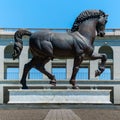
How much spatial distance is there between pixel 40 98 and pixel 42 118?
5367 millimetres

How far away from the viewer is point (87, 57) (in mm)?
17859

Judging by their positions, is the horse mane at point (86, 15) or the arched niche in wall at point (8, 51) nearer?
the horse mane at point (86, 15)

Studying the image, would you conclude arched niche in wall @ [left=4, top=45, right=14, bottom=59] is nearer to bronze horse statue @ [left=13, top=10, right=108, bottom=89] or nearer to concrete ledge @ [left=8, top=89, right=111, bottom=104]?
bronze horse statue @ [left=13, top=10, right=108, bottom=89]

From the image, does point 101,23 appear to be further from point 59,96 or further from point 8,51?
point 8,51

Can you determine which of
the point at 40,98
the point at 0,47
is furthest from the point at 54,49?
the point at 0,47

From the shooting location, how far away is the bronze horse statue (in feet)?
57.0

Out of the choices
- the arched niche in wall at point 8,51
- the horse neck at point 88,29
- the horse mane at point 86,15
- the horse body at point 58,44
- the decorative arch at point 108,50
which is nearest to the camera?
the horse body at point 58,44

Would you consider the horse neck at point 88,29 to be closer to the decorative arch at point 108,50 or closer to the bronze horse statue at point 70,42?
the bronze horse statue at point 70,42

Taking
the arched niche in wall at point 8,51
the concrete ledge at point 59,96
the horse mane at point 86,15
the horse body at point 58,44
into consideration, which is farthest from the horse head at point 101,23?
the arched niche in wall at point 8,51

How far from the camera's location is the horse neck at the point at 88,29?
704 inches

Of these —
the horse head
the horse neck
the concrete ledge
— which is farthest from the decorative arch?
the concrete ledge

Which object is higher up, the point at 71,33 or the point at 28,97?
the point at 71,33

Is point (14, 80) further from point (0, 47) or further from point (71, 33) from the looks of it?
point (71, 33)

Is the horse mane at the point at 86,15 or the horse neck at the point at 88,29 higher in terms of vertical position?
the horse mane at the point at 86,15
